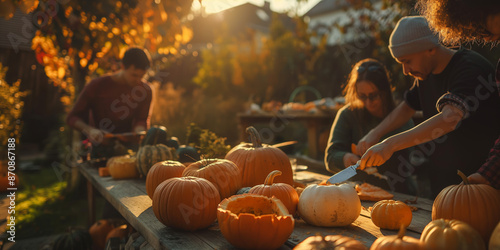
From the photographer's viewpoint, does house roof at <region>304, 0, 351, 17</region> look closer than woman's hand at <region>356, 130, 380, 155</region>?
No

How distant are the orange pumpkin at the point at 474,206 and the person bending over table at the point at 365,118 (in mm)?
1367

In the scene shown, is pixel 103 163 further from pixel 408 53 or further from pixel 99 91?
pixel 408 53

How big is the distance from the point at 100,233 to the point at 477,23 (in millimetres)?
3477

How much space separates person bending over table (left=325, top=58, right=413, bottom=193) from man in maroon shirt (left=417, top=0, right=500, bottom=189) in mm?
1272

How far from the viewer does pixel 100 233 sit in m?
3.63

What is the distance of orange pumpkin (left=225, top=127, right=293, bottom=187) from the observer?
7.06ft

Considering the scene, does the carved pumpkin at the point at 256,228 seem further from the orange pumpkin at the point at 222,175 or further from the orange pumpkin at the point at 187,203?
the orange pumpkin at the point at 222,175

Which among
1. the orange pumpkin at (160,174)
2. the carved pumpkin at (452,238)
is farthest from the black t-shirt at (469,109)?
the orange pumpkin at (160,174)

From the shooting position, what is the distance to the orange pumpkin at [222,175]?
191 centimetres

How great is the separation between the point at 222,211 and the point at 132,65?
2.76 metres

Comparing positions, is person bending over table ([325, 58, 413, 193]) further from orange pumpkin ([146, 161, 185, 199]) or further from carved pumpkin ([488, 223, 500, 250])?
carved pumpkin ([488, 223, 500, 250])

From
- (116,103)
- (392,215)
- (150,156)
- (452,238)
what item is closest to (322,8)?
(116,103)

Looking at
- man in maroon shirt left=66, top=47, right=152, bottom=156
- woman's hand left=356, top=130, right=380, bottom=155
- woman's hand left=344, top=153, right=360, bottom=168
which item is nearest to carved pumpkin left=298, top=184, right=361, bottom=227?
woman's hand left=356, top=130, right=380, bottom=155

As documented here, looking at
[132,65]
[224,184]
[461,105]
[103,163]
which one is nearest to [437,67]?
[461,105]
